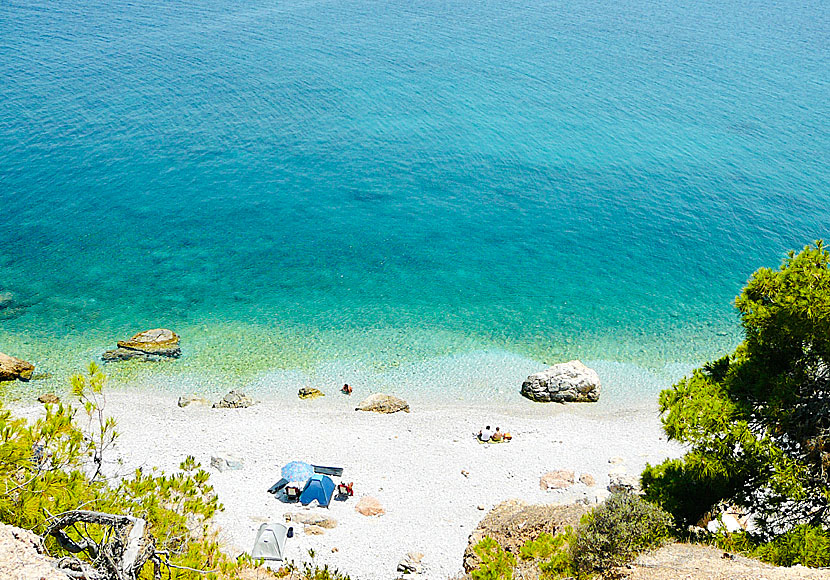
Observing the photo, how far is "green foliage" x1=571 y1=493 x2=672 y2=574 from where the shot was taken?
15.6 metres

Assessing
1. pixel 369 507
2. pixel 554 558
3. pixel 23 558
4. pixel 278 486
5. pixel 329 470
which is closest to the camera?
pixel 23 558

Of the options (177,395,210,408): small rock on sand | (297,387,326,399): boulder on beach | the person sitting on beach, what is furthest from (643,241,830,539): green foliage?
(177,395,210,408): small rock on sand

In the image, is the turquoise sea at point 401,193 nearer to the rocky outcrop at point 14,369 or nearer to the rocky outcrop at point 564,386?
the rocky outcrop at point 14,369

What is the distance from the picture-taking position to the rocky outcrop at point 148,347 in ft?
118

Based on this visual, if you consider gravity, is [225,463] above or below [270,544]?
above

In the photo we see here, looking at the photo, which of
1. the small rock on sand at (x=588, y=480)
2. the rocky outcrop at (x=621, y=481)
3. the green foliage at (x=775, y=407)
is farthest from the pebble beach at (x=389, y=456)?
the green foliage at (x=775, y=407)

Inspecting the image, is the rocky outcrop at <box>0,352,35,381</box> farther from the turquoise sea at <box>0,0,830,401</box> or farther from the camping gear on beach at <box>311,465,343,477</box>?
the camping gear on beach at <box>311,465,343,477</box>

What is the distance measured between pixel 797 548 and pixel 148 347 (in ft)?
111

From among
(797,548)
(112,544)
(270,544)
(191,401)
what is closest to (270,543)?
(270,544)

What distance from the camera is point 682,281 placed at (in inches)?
1780

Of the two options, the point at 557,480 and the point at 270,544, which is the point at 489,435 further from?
the point at 270,544

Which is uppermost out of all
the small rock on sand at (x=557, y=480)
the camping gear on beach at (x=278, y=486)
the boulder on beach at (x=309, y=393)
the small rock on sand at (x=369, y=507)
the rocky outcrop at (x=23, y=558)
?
the boulder on beach at (x=309, y=393)

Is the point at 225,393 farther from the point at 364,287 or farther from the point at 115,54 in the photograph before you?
the point at 115,54

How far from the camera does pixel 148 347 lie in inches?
1446
